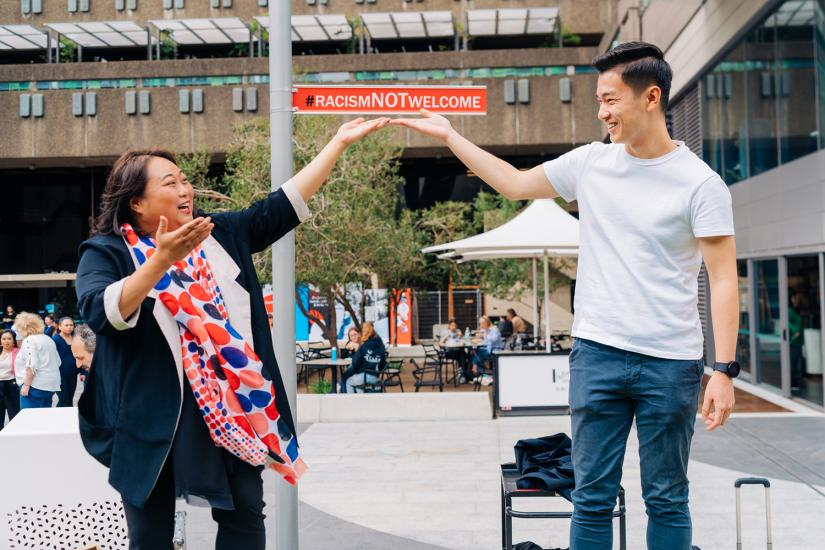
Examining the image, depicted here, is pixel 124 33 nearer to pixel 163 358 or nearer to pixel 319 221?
pixel 319 221

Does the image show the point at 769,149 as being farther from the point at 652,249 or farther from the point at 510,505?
the point at 652,249

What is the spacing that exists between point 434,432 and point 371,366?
3.24 meters

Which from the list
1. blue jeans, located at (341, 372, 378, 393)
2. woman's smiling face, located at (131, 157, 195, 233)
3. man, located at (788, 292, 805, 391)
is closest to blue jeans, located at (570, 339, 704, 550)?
woman's smiling face, located at (131, 157, 195, 233)

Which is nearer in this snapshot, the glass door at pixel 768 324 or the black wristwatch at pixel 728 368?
the black wristwatch at pixel 728 368

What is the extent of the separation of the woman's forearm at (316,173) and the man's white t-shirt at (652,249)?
0.96 m

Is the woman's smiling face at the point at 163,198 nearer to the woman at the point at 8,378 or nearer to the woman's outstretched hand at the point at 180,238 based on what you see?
the woman's outstretched hand at the point at 180,238

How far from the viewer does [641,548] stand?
5.33 m

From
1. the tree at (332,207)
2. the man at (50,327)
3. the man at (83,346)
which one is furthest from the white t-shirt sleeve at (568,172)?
the man at (50,327)

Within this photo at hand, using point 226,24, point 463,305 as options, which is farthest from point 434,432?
point 226,24

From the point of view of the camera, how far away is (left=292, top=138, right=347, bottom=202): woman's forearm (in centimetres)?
289

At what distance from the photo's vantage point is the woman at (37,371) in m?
10.0

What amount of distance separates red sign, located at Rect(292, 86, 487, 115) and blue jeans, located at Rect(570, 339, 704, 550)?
60.0 inches

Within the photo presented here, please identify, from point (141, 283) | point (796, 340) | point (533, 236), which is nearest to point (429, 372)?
point (533, 236)

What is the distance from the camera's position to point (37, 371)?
10.1 m
